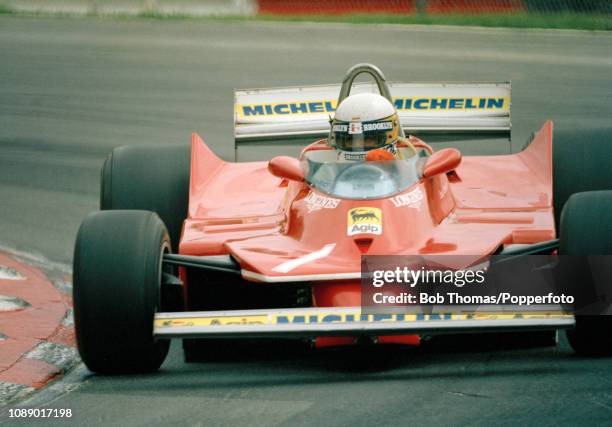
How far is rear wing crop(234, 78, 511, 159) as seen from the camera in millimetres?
9938

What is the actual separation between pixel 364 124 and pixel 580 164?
159cm

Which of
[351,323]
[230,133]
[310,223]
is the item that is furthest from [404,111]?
[230,133]

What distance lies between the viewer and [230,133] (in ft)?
49.4

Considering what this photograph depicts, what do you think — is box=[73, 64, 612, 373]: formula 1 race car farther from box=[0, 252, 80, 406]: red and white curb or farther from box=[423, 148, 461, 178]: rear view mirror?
box=[0, 252, 80, 406]: red and white curb

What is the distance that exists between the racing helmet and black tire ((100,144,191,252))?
135 cm

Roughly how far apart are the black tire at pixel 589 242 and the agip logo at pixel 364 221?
109 centimetres

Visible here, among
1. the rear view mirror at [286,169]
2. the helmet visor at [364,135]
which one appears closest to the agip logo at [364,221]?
the rear view mirror at [286,169]

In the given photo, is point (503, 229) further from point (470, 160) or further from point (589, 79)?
point (589, 79)

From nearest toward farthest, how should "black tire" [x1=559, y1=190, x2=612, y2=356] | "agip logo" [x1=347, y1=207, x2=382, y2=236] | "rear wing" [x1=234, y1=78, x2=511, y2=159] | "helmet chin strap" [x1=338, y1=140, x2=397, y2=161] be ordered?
"black tire" [x1=559, y1=190, x2=612, y2=356], "agip logo" [x1=347, y1=207, x2=382, y2=236], "helmet chin strap" [x1=338, y1=140, x2=397, y2=161], "rear wing" [x1=234, y1=78, x2=511, y2=159]

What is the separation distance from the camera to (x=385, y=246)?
7109 mm

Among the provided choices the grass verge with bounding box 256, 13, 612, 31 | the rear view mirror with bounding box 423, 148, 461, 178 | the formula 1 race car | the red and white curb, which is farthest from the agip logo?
the grass verge with bounding box 256, 13, 612, 31

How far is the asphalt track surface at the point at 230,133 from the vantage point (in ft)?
19.1

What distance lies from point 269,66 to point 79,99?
9.28 feet

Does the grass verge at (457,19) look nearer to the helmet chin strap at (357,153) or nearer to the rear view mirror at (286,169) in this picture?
the helmet chin strap at (357,153)
